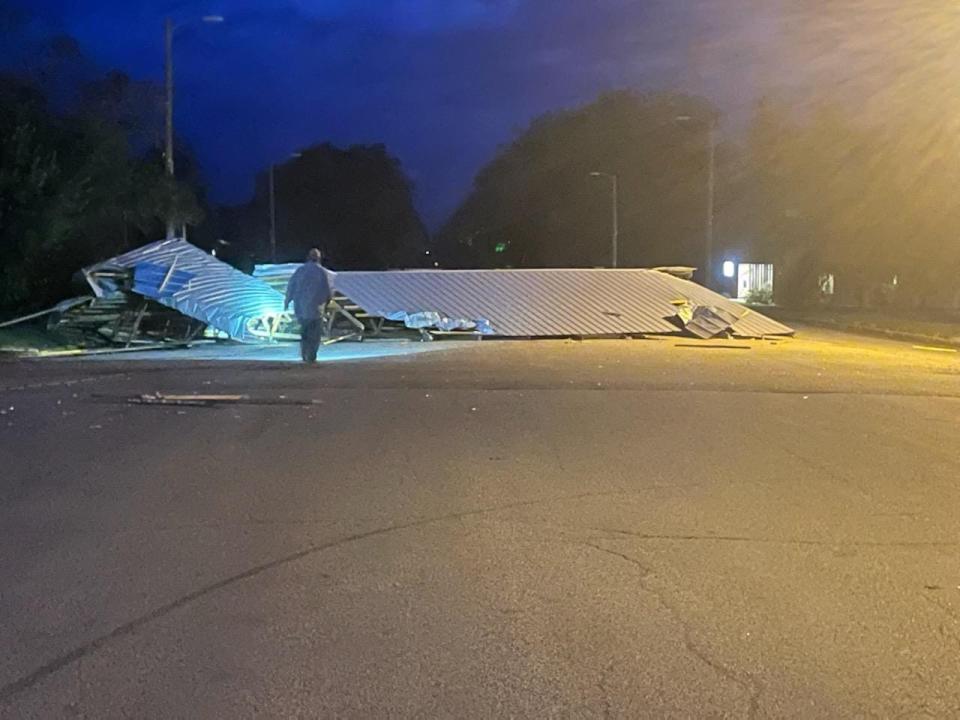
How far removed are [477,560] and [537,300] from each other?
2335 cm

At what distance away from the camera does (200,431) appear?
40.3ft

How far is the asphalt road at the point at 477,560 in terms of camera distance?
5.25m

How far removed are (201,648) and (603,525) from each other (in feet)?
10.9

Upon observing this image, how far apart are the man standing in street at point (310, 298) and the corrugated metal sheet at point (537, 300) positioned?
8517mm

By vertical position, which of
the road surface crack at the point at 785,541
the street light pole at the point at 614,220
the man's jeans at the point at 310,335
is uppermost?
the street light pole at the point at 614,220

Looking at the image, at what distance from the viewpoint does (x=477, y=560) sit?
286 inches

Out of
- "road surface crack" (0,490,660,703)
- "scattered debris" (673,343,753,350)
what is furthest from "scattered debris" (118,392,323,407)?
"scattered debris" (673,343,753,350)

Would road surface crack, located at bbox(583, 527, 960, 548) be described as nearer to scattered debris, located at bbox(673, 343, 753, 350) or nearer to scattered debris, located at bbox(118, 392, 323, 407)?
scattered debris, located at bbox(118, 392, 323, 407)

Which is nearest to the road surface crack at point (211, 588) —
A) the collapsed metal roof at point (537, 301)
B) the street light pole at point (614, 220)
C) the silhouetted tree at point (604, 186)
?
the collapsed metal roof at point (537, 301)

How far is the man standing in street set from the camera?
774 inches

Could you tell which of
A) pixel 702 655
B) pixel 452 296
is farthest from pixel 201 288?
pixel 702 655

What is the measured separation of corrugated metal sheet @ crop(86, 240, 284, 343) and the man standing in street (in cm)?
673

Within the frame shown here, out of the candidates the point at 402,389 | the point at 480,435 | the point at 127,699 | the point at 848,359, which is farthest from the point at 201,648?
the point at 848,359

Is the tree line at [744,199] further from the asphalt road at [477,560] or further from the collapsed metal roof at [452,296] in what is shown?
the asphalt road at [477,560]
